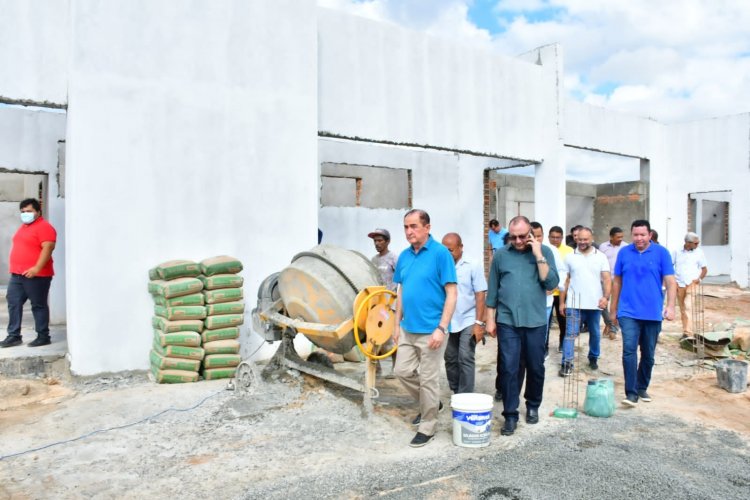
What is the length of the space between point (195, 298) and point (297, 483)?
9.95 ft

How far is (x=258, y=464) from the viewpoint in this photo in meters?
4.18

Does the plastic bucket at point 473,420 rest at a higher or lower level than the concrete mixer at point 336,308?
lower

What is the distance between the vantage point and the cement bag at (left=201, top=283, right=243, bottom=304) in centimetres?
639

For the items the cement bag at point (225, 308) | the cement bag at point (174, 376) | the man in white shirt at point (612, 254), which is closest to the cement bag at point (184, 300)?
the cement bag at point (225, 308)

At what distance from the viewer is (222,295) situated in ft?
21.1

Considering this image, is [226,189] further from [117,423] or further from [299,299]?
[117,423]

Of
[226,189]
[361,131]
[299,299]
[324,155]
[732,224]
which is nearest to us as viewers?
[299,299]

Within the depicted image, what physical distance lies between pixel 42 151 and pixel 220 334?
579cm

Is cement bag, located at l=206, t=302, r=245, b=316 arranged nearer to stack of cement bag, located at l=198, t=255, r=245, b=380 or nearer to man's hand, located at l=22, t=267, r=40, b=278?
stack of cement bag, located at l=198, t=255, r=245, b=380

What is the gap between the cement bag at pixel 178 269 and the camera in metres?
6.29

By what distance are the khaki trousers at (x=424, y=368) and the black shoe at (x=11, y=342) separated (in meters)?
5.54

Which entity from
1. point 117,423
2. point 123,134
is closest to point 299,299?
point 117,423

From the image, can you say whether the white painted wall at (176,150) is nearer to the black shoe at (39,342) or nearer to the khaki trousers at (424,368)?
the black shoe at (39,342)

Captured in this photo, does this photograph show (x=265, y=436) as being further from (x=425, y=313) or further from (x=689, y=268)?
(x=689, y=268)
